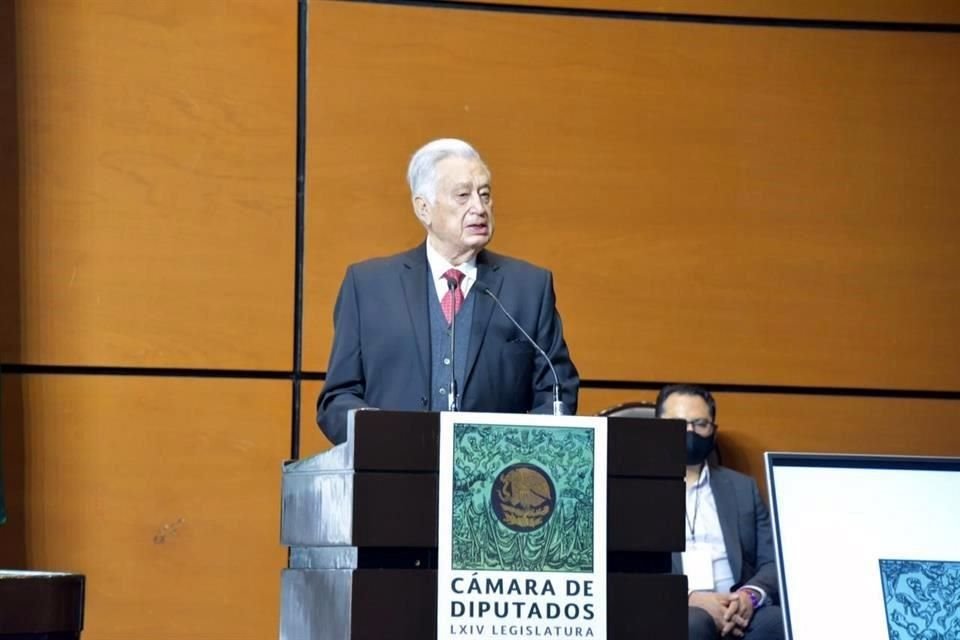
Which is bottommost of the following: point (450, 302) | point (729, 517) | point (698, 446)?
point (729, 517)

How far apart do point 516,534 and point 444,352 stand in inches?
30.8

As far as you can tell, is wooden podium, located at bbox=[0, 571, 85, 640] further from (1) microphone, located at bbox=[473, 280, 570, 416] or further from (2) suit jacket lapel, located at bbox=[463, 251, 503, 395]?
(2) suit jacket lapel, located at bbox=[463, 251, 503, 395]

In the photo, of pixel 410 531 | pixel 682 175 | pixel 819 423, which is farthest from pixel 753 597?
pixel 410 531

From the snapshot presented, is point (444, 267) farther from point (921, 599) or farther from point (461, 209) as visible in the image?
point (921, 599)

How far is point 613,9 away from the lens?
15.3ft

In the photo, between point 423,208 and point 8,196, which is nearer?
point 423,208

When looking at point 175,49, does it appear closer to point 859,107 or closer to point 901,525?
point 859,107

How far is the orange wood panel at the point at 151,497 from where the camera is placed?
421 centimetres

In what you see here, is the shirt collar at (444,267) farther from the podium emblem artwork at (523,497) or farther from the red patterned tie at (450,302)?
the podium emblem artwork at (523,497)

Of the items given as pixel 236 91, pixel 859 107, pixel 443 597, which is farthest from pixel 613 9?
pixel 443 597

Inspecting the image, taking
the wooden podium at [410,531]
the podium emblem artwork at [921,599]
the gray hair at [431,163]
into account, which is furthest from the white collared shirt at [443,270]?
the podium emblem artwork at [921,599]

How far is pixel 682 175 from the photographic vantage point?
15.3ft

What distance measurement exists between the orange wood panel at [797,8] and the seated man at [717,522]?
1.25 metres

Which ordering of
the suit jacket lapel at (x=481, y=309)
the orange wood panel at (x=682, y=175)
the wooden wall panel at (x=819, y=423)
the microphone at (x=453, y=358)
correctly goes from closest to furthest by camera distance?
1. the microphone at (x=453, y=358)
2. the suit jacket lapel at (x=481, y=309)
3. the orange wood panel at (x=682, y=175)
4. the wooden wall panel at (x=819, y=423)
